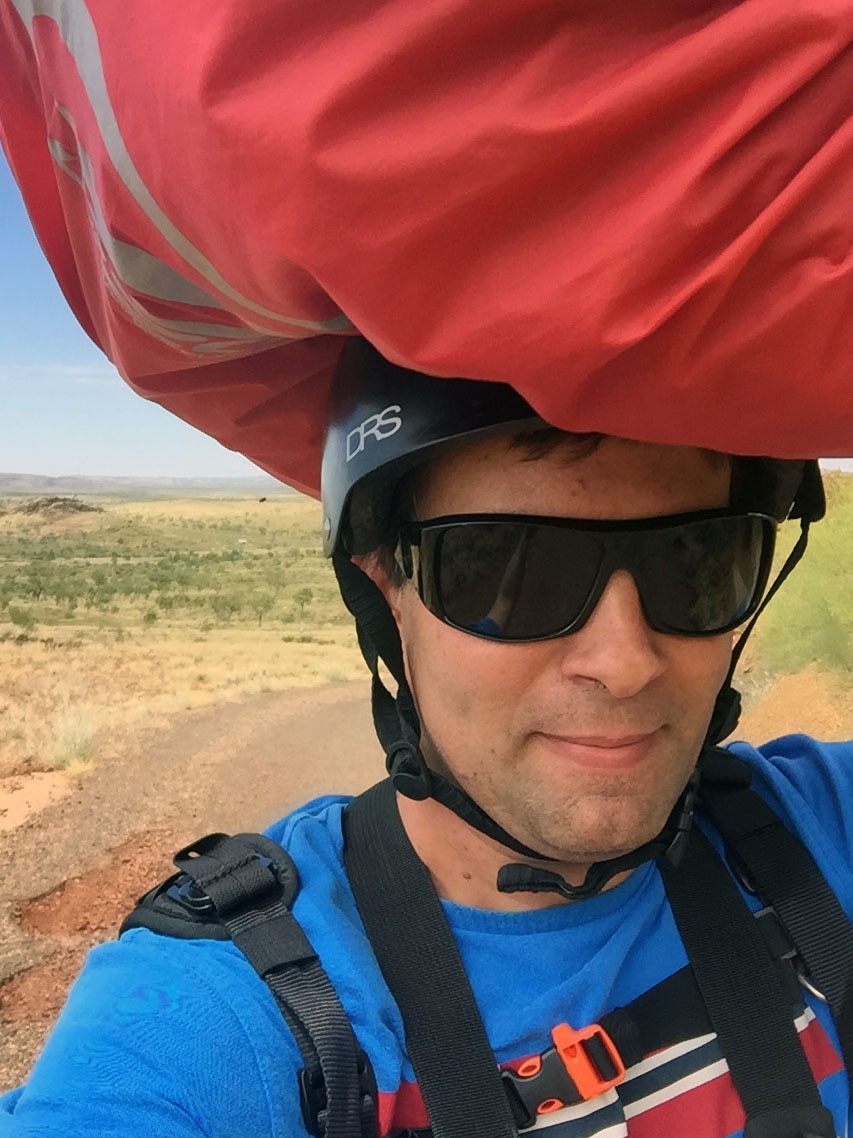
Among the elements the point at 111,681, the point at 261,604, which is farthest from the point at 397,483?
the point at 261,604

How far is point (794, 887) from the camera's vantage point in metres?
0.93

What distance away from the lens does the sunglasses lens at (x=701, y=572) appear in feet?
2.60

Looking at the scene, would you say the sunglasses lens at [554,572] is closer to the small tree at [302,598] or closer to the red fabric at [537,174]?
the red fabric at [537,174]

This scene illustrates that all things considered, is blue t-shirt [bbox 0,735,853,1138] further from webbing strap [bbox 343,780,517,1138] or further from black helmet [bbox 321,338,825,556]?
black helmet [bbox 321,338,825,556]

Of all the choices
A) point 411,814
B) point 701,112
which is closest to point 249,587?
point 411,814

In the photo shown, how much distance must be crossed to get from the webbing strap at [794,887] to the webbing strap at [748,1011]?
0.04m

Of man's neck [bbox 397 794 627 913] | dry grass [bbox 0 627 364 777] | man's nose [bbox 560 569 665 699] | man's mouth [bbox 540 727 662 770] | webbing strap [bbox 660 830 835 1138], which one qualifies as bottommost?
webbing strap [bbox 660 830 835 1138]

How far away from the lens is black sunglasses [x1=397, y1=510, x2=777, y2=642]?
771 mm

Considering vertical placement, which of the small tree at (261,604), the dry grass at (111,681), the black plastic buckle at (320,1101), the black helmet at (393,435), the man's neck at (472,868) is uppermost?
the small tree at (261,604)

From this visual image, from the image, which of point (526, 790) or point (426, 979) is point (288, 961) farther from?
point (526, 790)

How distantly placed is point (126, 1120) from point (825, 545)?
551 cm

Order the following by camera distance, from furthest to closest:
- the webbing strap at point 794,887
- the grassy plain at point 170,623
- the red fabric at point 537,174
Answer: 1. the grassy plain at point 170,623
2. the webbing strap at point 794,887
3. the red fabric at point 537,174

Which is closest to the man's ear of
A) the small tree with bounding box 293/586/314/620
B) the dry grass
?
the dry grass

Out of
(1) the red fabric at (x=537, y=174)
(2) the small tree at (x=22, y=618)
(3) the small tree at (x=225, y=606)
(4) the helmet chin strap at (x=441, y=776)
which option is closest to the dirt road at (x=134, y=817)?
(3) the small tree at (x=225, y=606)
